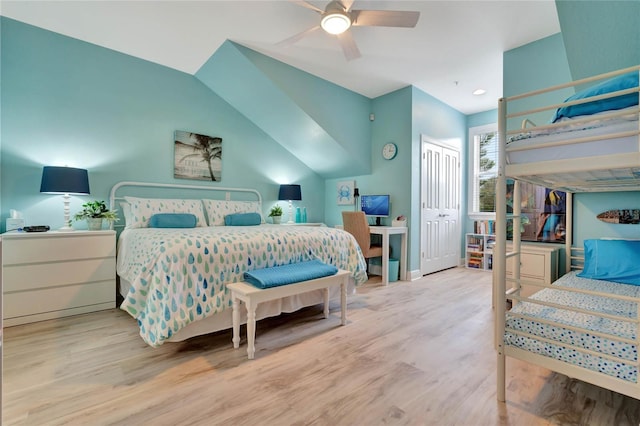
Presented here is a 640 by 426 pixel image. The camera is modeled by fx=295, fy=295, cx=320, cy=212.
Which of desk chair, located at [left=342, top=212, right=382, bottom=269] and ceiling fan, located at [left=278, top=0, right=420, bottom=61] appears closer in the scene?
ceiling fan, located at [left=278, top=0, right=420, bottom=61]

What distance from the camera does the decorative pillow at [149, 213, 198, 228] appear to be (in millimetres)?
3102

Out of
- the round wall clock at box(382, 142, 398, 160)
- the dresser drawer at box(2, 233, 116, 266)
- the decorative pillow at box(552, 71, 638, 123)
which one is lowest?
the dresser drawer at box(2, 233, 116, 266)

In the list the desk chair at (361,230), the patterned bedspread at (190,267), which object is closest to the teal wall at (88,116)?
the patterned bedspread at (190,267)

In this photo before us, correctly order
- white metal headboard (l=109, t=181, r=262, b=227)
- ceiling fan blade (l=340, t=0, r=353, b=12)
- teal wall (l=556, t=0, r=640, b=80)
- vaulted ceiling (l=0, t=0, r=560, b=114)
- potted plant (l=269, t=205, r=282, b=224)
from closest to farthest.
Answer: teal wall (l=556, t=0, r=640, b=80), ceiling fan blade (l=340, t=0, r=353, b=12), vaulted ceiling (l=0, t=0, r=560, b=114), white metal headboard (l=109, t=181, r=262, b=227), potted plant (l=269, t=205, r=282, b=224)

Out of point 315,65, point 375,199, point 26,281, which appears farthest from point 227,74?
point 26,281

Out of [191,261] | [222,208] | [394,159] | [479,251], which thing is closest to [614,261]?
[479,251]

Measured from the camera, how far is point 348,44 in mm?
2631

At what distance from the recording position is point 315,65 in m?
3.61

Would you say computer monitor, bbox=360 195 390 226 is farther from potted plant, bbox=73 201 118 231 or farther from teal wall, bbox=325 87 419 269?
potted plant, bbox=73 201 118 231

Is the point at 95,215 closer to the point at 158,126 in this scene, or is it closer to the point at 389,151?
the point at 158,126

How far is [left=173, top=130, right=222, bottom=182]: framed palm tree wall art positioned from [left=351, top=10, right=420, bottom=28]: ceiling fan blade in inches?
97.1

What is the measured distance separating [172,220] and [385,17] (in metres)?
2.76

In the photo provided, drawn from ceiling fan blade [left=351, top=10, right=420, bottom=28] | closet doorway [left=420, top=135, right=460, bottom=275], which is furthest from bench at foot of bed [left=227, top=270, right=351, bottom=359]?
closet doorway [left=420, top=135, right=460, bottom=275]

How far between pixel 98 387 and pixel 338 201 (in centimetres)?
390
